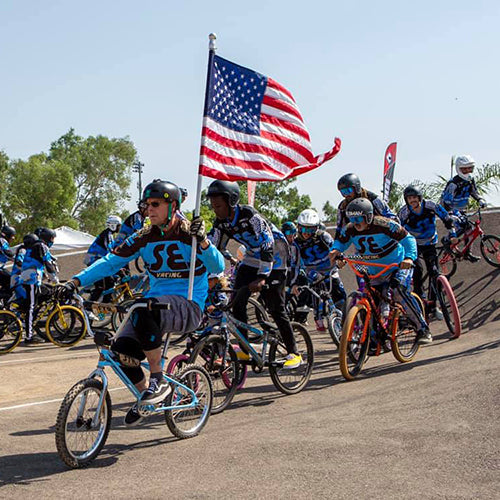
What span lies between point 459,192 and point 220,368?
30.3 feet

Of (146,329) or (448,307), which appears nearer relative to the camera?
(146,329)

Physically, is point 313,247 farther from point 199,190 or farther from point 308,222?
point 199,190

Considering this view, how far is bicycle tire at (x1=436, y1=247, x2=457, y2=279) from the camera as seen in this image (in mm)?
14625

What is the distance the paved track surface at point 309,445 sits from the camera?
446 centimetres

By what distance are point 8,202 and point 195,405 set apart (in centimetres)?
5147

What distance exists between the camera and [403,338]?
899cm

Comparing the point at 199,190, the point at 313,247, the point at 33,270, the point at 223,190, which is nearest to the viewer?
the point at 199,190

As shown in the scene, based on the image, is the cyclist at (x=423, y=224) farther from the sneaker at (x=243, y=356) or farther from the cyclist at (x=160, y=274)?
the cyclist at (x=160, y=274)

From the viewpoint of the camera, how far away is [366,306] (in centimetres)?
823

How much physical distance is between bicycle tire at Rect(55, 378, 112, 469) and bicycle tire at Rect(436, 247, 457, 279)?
407 inches

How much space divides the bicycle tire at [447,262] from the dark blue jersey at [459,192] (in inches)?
39.9

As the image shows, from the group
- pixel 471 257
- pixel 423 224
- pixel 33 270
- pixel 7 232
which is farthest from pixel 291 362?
pixel 7 232

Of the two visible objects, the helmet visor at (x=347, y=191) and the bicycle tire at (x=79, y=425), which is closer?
the bicycle tire at (x=79, y=425)

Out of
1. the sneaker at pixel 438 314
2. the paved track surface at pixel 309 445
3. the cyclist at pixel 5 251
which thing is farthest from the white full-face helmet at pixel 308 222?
the cyclist at pixel 5 251
